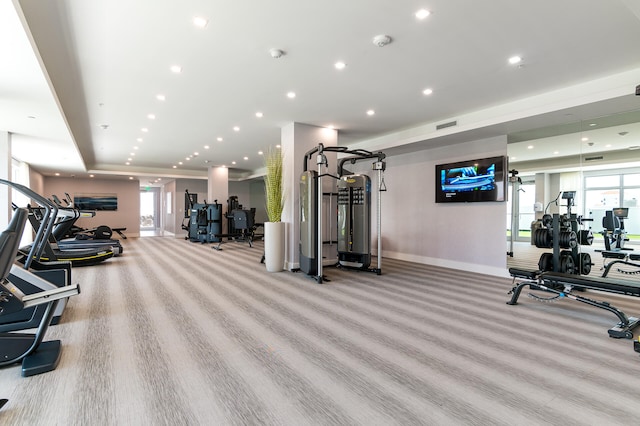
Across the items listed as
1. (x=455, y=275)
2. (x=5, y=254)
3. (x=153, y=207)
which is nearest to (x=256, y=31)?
(x=5, y=254)

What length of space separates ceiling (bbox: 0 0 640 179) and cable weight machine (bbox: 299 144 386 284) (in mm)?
1035

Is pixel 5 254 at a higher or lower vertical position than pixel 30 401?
higher

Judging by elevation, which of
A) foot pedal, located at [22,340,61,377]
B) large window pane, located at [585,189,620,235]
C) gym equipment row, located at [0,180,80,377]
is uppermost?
large window pane, located at [585,189,620,235]

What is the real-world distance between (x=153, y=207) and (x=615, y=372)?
2333cm

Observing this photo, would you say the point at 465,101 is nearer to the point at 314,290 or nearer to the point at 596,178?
the point at 596,178

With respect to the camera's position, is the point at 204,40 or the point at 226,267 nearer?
the point at 204,40

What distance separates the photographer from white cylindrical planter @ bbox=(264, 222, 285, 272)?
616 cm

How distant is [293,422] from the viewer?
1.78 meters

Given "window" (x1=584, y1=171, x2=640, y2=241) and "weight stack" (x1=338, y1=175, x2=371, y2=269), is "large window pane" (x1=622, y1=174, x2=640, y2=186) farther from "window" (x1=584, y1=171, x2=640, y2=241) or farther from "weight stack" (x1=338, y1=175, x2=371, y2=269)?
"weight stack" (x1=338, y1=175, x2=371, y2=269)

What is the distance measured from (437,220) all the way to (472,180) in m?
1.25

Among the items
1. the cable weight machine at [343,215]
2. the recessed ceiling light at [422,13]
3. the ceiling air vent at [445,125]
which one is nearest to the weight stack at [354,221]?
the cable weight machine at [343,215]

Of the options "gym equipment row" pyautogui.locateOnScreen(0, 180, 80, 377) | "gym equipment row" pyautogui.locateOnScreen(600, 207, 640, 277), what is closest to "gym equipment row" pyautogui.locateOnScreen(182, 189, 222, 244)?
"gym equipment row" pyautogui.locateOnScreen(0, 180, 80, 377)

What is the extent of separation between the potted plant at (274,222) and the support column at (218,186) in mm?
7300

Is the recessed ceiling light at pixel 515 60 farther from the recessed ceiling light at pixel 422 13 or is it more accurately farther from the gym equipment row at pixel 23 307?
the gym equipment row at pixel 23 307
